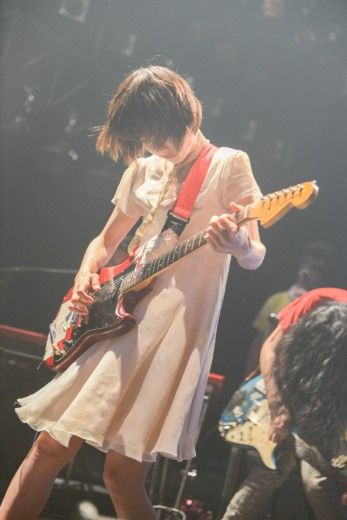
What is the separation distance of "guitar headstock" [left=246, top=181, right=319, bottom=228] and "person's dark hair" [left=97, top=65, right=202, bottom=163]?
20.9 inches

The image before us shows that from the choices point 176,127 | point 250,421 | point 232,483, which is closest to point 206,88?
point 176,127

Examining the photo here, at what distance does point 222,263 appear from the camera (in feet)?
8.27

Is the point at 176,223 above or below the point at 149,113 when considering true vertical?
below

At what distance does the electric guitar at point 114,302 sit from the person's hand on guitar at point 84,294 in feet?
0.06

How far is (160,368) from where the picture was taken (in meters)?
2.40

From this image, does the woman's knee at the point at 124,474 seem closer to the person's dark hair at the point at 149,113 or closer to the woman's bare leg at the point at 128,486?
the woman's bare leg at the point at 128,486

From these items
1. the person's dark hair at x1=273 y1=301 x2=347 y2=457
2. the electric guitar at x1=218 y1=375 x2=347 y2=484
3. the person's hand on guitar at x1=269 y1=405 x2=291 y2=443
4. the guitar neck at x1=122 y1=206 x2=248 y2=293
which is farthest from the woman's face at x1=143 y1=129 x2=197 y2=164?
the person's hand on guitar at x1=269 y1=405 x2=291 y2=443

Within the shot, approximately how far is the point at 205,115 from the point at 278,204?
0.96 m

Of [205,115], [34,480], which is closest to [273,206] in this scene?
[205,115]

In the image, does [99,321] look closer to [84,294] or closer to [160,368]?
[84,294]

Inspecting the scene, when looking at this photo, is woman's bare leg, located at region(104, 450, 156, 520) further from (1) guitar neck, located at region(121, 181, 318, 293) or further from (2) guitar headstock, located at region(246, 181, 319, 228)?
(2) guitar headstock, located at region(246, 181, 319, 228)

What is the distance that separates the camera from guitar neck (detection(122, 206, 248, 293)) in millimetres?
2342

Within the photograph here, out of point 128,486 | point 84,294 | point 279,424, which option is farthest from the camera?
point 279,424

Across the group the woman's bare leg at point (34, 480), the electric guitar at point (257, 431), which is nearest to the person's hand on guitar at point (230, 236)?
the electric guitar at point (257, 431)
